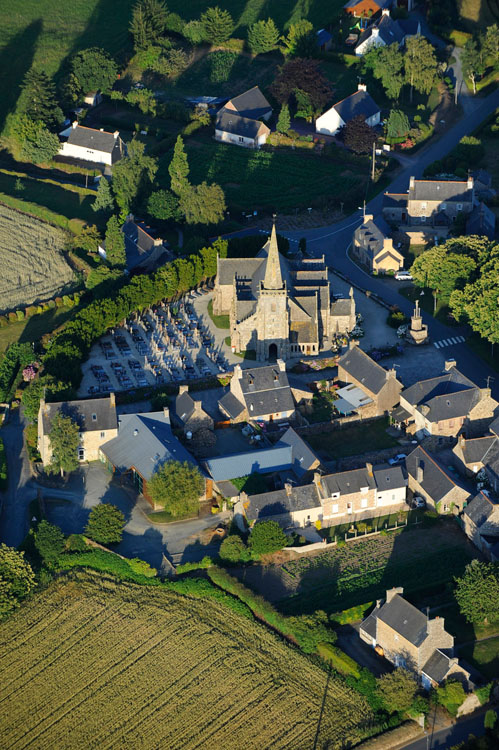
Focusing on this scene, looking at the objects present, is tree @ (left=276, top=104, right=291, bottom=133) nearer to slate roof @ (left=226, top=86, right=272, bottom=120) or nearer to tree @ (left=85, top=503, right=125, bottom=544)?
slate roof @ (left=226, top=86, right=272, bottom=120)

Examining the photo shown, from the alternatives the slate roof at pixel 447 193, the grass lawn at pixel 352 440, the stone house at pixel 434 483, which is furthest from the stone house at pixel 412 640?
the slate roof at pixel 447 193

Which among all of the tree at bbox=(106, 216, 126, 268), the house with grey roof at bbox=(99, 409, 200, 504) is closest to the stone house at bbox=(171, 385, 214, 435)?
the house with grey roof at bbox=(99, 409, 200, 504)

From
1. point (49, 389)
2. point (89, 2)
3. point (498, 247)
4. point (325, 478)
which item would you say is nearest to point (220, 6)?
point (89, 2)

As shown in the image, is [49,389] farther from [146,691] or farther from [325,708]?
[325,708]

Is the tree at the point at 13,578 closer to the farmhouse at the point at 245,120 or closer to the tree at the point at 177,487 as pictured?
the tree at the point at 177,487

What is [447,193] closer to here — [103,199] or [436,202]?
[436,202]

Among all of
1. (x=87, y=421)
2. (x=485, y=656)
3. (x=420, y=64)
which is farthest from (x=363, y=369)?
(x=420, y=64)
